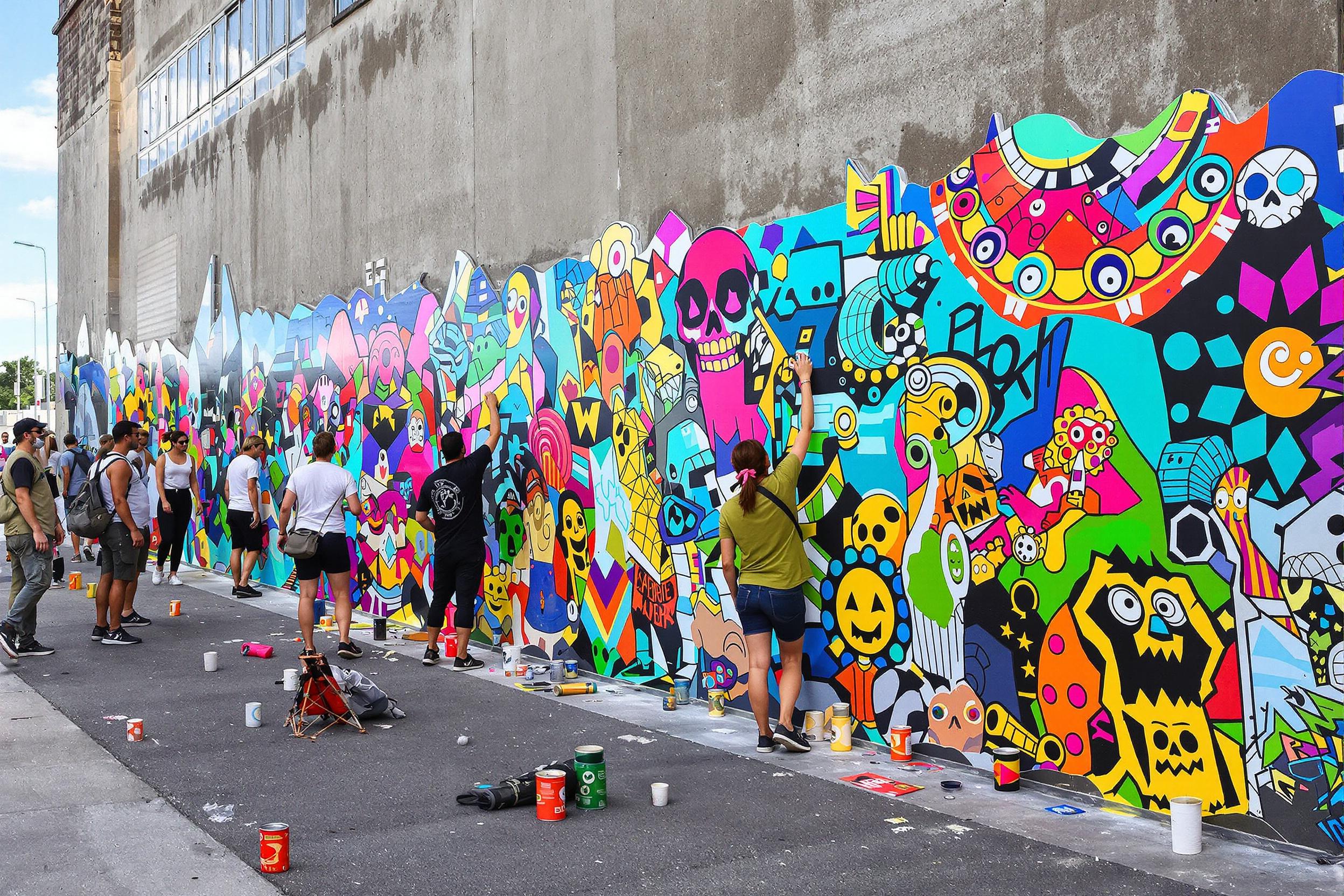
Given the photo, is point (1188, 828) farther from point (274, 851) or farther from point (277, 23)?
point (277, 23)

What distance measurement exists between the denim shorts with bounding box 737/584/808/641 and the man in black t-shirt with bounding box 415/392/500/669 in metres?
3.38

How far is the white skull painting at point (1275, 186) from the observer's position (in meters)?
4.82

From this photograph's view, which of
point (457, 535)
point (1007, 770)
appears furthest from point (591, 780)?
point (457, 535)

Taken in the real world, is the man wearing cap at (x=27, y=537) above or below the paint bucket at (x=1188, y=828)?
above

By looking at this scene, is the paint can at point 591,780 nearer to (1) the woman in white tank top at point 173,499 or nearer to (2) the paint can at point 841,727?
(2) the paint can at point 841,727

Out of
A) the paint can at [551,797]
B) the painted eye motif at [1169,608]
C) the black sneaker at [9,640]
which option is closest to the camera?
the painted eye motif at [1169,608]

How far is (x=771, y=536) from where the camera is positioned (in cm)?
693

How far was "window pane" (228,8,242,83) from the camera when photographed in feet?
52.5

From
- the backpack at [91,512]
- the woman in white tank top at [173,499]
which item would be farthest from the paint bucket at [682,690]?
the woman in white tank top at [173,499]

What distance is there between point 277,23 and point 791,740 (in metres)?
12.1

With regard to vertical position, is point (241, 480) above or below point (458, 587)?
above

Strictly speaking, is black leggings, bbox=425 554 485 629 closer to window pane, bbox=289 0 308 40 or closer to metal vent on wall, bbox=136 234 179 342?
window pane, bbox=289 0 308 40

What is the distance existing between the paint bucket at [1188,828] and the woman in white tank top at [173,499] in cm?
1240

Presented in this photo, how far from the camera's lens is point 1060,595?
227 inches
